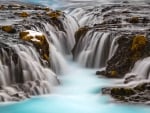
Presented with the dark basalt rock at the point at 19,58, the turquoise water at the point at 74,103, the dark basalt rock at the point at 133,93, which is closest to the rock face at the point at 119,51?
the dark basalt rock at the point at 133,93

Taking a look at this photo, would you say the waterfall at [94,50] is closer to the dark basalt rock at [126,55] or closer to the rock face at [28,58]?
the dark basalt rock at [126,55]

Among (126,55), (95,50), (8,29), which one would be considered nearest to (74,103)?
(126,55)

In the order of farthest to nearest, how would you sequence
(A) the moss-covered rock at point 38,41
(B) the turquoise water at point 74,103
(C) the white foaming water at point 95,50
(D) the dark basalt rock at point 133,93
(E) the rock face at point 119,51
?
(C) the white foaming water at point 95,50 → (A) the moss-covered rock at point 38,41 → (E) the rock face at point 119,51 → (D) the dark basalt rock at point 133,93 → (B) the turquoise water at point 74,103

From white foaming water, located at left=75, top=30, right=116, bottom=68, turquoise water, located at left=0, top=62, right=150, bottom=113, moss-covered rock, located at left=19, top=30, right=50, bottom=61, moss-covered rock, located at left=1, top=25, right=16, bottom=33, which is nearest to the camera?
turquoise water, located at left=0, top=62, right=150, bottom=113

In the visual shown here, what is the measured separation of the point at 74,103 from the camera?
12.4m

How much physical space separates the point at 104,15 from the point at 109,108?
1394 cm

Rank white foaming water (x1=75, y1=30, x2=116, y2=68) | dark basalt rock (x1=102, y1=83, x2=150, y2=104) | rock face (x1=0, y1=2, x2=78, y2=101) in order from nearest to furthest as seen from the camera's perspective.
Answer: dark basalt rock (x1=102, y1=83, x2=150, y2=104) → rock face (x1=0, y1=2, x2=78, y2=101) → white foaming water (x1=75, y1=30, x2=116, y2=68)

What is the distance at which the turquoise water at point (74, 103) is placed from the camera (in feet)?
38.4

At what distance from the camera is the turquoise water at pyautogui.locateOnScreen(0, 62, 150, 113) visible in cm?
1171

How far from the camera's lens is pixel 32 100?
1245 cm

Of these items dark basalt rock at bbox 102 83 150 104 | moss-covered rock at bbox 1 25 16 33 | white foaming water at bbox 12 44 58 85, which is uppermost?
moss-covered rock at bbox 1 25 16 33

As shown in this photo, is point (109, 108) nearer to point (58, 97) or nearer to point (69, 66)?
point (58, 97)

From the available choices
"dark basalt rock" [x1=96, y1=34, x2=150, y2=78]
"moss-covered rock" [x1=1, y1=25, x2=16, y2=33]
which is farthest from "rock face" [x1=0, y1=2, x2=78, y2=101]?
"dark basalt rock" [x1=96, y1=34, x2=150, y2=78]

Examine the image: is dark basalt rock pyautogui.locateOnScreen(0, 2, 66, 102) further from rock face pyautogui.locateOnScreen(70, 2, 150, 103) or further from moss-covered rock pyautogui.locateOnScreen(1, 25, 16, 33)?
rock face pyautogui.locateOnScreen(70, 2, 150, 103)
